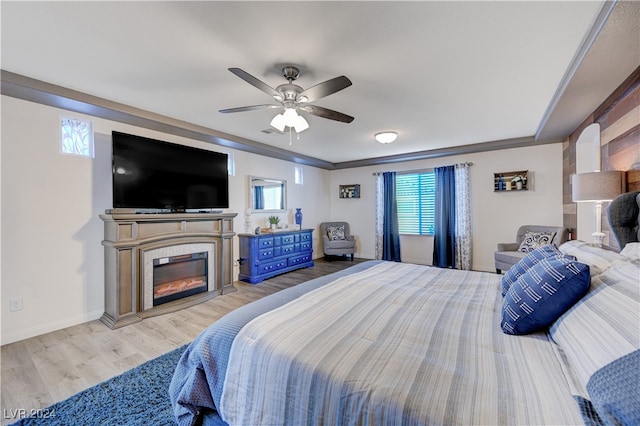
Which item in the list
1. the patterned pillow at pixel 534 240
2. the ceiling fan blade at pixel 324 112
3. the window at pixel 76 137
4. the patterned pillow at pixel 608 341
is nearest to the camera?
the patterned pillow at pixel 608 341

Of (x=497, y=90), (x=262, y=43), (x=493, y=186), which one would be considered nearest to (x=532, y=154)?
(x=493, y=186)

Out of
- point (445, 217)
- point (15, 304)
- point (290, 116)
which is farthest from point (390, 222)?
point (15, 304)

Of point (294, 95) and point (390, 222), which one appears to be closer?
point (294, 95)

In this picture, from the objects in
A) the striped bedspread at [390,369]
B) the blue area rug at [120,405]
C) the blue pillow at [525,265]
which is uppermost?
the blue pillow at [525,265]

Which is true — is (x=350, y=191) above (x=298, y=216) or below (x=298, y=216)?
above

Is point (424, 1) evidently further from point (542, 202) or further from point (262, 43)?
point (542, 202)

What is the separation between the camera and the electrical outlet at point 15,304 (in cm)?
258

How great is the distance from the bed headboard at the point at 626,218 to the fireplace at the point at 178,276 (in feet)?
14.2

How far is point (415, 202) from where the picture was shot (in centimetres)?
602

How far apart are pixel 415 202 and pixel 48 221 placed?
235 inches

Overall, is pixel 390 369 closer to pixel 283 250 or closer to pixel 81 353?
pixel 81 353

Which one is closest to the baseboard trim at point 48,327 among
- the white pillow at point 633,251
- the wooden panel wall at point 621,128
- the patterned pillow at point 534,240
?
the white pillow at point 633,251

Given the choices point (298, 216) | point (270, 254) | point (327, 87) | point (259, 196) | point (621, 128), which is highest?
point (327, 87)

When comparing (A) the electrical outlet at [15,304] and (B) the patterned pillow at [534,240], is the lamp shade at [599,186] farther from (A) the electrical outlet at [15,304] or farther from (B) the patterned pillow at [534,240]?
(A) the electrical outlet at [15,304]
